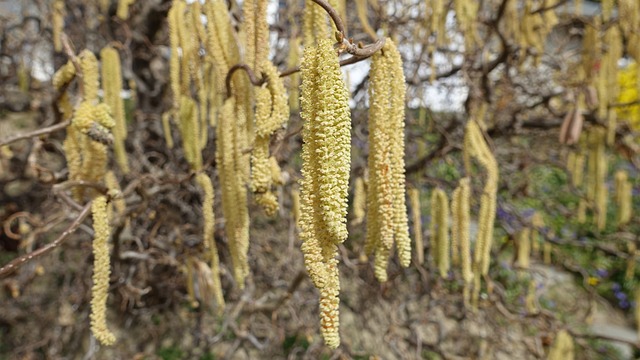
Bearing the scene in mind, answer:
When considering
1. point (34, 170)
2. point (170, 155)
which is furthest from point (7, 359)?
point (34, 170)

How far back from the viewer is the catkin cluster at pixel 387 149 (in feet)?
2.51

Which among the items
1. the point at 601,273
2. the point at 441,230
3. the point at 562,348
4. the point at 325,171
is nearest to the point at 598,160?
the point at 562,348

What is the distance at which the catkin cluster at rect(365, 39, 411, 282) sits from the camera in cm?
77

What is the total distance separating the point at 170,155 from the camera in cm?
266

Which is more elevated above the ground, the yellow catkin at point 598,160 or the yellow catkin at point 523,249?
the yellow catkin at point 598,160

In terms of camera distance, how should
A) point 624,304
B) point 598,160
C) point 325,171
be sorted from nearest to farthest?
point 325,171
point 598,160
point 624,304


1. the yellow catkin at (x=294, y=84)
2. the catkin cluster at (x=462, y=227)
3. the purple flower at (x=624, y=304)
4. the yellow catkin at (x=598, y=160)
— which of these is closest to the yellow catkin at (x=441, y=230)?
the catkin cluster at (x=462, y=227)

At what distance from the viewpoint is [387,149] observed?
0.77m

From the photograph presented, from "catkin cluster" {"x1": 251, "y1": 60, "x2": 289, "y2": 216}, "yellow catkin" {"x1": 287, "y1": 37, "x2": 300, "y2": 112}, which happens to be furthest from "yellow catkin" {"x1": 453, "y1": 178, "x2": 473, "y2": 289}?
"catkin cluster" {"x1": 251, "y1": 60, "x2": 289, "y2": 216}

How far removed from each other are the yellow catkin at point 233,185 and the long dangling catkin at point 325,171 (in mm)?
425

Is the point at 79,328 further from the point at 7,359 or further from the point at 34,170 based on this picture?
the point at 34,170

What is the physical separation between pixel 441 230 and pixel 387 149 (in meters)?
0.92

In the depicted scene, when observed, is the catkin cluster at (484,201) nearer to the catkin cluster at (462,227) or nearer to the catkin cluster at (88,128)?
the catkin cluster at (462,227)

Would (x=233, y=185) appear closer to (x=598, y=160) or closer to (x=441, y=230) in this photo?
Result: (x=441, y=230)
